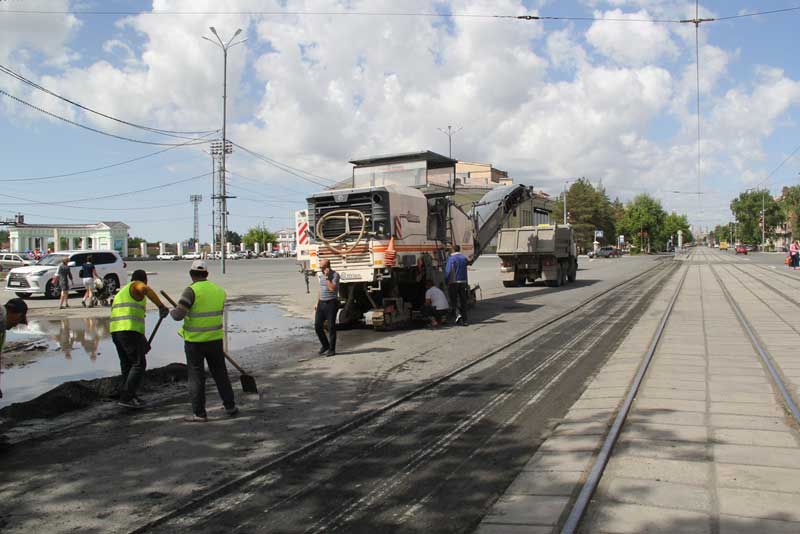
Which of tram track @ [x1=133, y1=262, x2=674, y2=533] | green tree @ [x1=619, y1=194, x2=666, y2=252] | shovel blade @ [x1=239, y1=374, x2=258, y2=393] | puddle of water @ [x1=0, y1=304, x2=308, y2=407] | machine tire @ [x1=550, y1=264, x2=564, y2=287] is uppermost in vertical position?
green tree @ [x1=619, y1=194, x2=666, y2=252]

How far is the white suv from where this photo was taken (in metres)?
21.4

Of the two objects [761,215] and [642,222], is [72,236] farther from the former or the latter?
[761,215]

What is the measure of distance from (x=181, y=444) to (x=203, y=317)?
131cm

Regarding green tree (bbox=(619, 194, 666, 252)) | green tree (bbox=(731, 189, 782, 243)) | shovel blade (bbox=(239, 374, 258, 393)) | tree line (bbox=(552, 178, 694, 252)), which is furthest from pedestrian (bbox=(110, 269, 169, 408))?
green tree (bbox=(731, 189, 782, 243))

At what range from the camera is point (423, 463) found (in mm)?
4957

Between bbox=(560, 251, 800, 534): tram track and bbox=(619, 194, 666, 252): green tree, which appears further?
bbox=(619, 194, 666, 252): green tree

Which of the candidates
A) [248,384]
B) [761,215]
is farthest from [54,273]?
[761,215]

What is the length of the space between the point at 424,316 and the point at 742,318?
704 centimetres

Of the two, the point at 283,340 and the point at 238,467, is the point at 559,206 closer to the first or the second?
the point at 283,340

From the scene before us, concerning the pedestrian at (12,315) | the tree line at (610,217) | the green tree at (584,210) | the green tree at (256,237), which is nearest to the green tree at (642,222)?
the tree line at (610,217)

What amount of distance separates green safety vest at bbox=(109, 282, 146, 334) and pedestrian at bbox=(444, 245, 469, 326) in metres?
7.78

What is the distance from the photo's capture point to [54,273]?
71.1ft

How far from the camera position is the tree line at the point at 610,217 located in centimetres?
8938

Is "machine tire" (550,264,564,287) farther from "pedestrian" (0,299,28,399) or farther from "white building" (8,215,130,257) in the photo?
"white building" (8,215,130,257)
